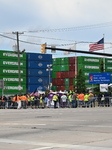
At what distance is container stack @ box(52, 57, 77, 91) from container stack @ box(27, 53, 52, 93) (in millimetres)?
6893

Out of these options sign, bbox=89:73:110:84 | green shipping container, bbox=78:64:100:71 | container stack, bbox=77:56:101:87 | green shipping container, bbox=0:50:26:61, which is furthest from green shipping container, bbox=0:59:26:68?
sign, bbox=89:73:110:84

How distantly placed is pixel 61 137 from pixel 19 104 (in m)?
27.6

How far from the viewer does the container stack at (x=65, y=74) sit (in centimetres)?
9006

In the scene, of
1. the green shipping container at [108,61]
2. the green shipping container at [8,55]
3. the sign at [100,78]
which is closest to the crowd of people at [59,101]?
the sign at [100,78]

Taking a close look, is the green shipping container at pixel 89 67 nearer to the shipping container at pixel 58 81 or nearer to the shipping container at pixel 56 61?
the shipping container at pixel 56 61

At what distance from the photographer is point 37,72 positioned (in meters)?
82.2

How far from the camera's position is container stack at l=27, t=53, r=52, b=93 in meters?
81.0

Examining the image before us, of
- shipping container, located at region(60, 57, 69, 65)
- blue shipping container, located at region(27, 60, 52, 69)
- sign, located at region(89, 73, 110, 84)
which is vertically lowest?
sign, located at region(89, 73, 110, 84)

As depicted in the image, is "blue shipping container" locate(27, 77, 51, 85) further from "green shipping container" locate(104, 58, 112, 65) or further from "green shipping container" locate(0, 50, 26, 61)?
"green shipping container" locate(104, 58, 112, 65)

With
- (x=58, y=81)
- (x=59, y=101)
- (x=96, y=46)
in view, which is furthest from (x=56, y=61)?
(x=96, y=46)

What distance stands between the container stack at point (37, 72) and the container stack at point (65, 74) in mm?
6893

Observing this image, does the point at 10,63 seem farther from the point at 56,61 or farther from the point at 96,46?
the point at 96,46

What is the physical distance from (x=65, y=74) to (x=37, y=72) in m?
10.5

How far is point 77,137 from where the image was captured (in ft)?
41.0
